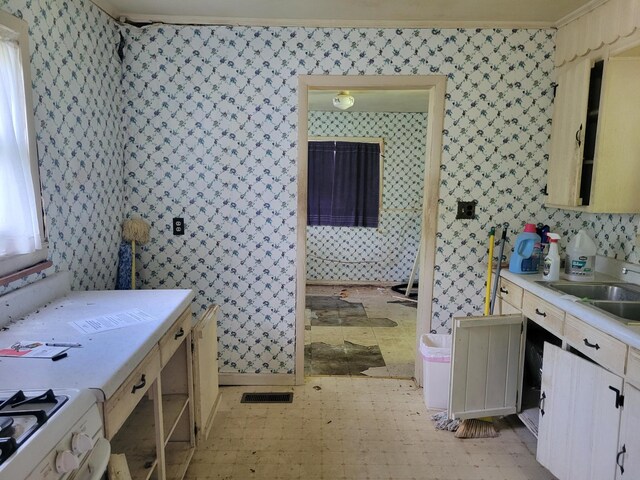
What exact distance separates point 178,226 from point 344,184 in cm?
326

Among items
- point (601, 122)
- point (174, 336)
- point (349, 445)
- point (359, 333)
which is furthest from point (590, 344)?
point (359, 333)

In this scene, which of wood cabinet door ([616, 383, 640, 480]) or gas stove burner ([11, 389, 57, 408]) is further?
wood cabinet door ([616, 383, 640, 480])

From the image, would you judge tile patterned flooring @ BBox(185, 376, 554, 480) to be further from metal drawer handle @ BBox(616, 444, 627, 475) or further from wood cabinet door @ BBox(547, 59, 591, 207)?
wood cabinet door @ BBox(547, 59, 591, 207)

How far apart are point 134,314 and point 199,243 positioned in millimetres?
1139

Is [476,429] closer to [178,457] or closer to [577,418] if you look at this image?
[577,418]

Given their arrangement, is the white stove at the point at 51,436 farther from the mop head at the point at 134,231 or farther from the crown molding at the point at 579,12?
the crown molding at the point at 579,12

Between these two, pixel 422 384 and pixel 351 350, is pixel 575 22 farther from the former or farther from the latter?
pixel 351 350

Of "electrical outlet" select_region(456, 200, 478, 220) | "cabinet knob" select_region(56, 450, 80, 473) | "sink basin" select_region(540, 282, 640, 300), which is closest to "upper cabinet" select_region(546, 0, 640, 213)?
"sink basin" select_region(540, 282, 640, 300)

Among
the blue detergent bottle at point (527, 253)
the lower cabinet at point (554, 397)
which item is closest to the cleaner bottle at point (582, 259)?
the blue detergent bottle at point (527, 253)

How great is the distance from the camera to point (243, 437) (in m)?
2.41

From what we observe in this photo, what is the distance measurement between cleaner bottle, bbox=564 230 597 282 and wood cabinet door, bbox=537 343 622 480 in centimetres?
60

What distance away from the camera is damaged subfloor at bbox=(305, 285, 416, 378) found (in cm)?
332

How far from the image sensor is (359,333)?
Answer: 4.05 metres

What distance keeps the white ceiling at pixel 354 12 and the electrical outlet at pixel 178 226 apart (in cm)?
125
